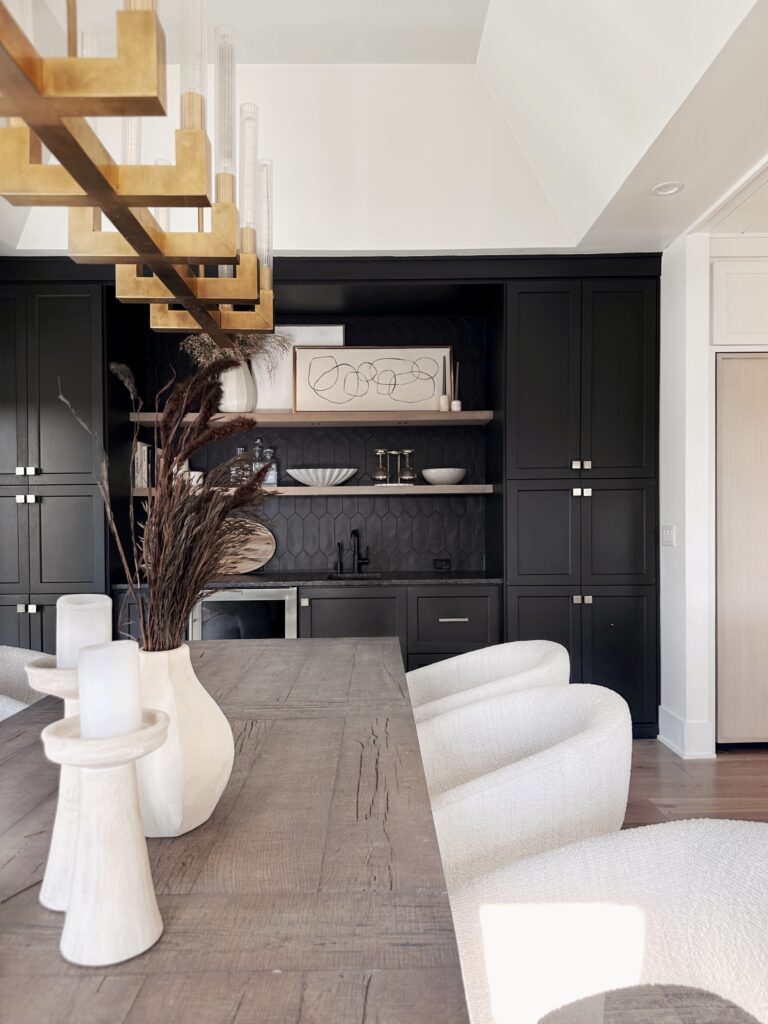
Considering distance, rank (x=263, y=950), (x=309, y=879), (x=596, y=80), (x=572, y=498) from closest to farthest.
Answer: (x=263, y=950) → (x=309, y=879) → (x=596, y=80) → (x=572, y=498)

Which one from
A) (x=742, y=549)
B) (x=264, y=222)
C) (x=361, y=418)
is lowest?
(x=742, y=549)

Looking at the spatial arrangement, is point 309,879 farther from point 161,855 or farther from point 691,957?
point 691,957

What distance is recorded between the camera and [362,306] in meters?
4.26

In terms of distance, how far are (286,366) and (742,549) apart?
266 cm

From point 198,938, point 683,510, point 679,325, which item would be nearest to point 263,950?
point 198,938

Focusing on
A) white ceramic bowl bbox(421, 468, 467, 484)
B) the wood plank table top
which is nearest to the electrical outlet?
white ceramic bowl bbox(421, 468, 467, 484)

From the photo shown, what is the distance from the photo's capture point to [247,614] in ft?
12.9

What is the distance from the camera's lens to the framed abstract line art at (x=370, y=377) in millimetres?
4285

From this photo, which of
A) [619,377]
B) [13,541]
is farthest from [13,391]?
[619,377]

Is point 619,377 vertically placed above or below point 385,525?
above

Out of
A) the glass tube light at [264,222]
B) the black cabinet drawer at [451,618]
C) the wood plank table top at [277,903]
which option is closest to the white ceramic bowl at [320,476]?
the black cabinet drawer at [451,618]

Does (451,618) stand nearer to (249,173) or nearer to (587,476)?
(587,476)

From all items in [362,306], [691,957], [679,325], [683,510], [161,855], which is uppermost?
[362,306]

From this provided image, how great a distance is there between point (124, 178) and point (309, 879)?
116 centimetres
